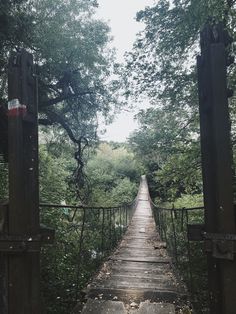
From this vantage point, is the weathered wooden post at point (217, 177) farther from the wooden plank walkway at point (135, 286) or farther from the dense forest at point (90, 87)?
the dense forest at point (90, 87)

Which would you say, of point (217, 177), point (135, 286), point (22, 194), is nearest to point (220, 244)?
point (217, 177)

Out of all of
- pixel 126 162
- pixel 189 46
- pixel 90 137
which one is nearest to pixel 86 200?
pixel 90 137

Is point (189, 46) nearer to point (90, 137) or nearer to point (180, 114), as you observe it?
point (180, 114)

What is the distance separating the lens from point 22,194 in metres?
1.75

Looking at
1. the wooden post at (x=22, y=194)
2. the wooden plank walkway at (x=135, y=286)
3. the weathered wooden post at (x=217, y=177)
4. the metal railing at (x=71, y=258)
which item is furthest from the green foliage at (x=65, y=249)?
the weathered wooden post at (x=217, y=177)

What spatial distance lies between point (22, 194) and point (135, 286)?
219 centimetres

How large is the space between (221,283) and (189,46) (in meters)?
4.83

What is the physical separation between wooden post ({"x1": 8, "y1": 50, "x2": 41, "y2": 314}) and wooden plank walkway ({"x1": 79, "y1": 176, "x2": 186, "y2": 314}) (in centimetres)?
111

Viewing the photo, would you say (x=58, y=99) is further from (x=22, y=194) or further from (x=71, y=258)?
(x=22, y=194)

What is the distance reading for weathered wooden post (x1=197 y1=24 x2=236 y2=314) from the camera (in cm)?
161

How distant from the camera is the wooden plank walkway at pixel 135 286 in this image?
2775mm

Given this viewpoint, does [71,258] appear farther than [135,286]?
Yes

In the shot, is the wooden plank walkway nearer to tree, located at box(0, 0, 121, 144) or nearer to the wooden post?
the wooden post

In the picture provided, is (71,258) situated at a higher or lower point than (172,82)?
lower
